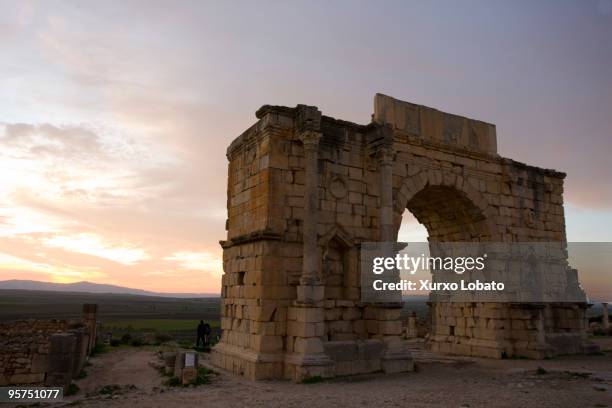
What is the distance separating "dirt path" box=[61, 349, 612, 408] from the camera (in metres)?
7.50

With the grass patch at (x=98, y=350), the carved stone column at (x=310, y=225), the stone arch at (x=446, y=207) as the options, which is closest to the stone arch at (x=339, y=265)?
the carved stone column at (x=310, y=225)

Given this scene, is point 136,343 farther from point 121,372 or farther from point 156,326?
point 156,326

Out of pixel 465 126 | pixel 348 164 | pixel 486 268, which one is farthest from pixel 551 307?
pixel 348 164

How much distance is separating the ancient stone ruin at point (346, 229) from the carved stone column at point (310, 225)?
0.08 ft

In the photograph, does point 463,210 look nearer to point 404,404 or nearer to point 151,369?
point 404,404

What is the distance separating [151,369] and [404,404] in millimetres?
7067

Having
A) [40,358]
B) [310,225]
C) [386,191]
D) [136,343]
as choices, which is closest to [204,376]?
[40,358]

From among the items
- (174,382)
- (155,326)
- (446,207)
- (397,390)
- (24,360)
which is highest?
(446,207)

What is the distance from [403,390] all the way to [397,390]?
4.1 inches

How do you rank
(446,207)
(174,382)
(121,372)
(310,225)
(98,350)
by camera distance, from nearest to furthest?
(174,382) → (310,225) → (121,372) → (446,207) → (98,350)

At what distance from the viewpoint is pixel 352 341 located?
10.5 metres

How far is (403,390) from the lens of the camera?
8445mm

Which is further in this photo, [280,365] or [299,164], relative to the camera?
[299,164]

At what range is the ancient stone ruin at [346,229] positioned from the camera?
32.7ft
